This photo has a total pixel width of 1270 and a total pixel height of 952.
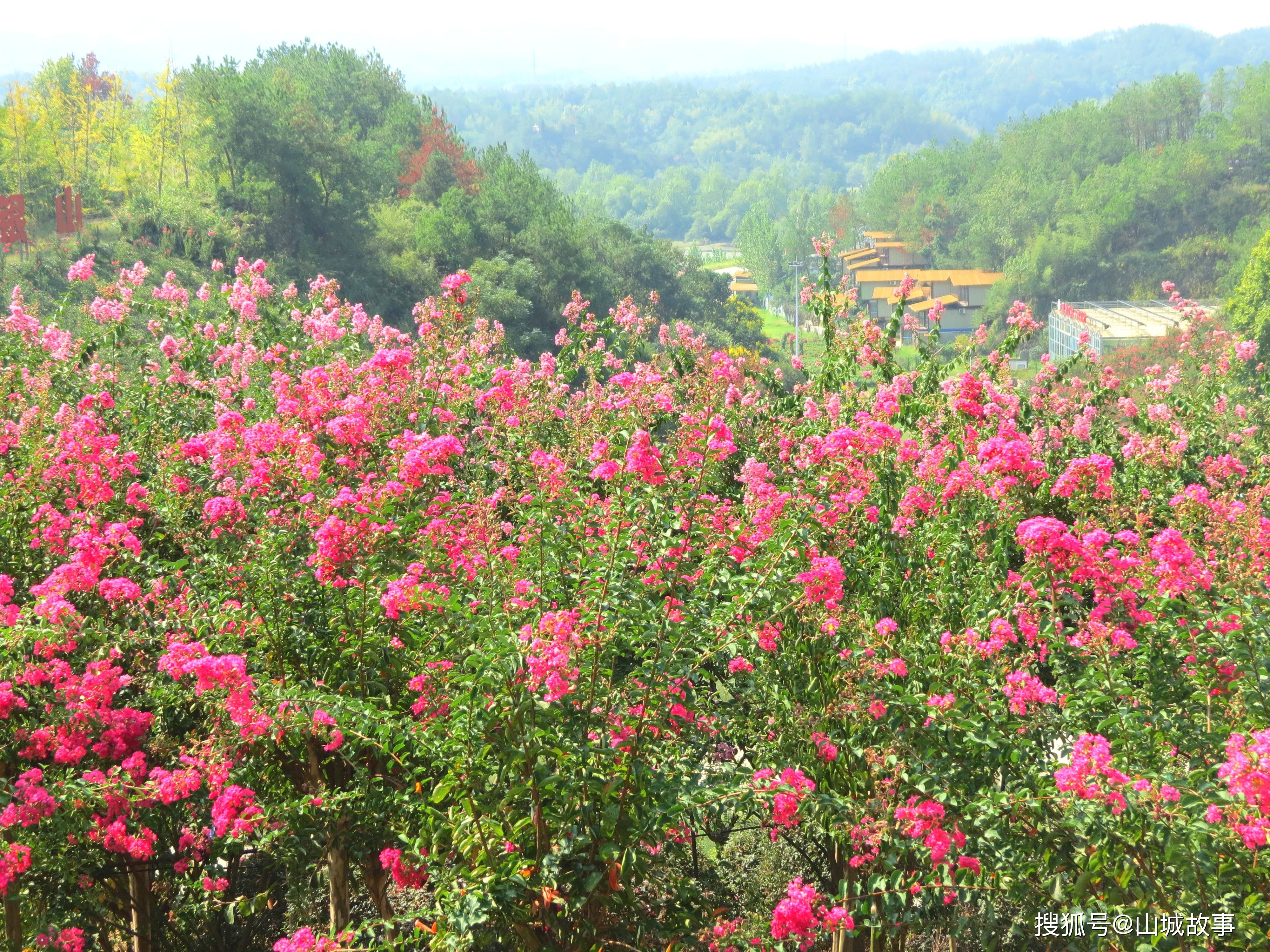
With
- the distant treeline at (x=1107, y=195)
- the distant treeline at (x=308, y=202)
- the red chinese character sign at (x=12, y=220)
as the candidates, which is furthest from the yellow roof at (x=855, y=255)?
the red chinese character sign at (x=12, y=220)

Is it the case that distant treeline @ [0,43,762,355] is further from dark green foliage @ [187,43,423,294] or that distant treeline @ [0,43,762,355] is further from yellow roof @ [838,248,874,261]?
yellow roof @ [838,248,874,261]

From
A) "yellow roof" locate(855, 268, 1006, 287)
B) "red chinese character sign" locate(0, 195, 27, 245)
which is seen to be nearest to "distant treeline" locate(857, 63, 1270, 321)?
"yellow roof" locate(855, 268, 1006, 287)

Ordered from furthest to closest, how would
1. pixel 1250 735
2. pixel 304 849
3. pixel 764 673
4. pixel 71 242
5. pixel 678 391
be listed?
Answer: pixel 71 242, pixel 678 391, pixel 764 673, pixel 304 849, pixel 1250 735

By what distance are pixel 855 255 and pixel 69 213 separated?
195ft

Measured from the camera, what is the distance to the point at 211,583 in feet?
10.7

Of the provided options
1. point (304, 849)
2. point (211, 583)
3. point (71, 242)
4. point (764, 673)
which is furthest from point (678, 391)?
point (71, 242)

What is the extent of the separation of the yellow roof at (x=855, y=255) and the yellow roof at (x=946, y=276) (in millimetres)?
3783

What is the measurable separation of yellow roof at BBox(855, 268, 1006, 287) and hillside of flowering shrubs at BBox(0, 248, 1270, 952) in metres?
65.0

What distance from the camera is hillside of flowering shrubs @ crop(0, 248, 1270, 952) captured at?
8.15 feet

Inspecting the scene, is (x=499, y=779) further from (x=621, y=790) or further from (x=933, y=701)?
(x=933, y=701)

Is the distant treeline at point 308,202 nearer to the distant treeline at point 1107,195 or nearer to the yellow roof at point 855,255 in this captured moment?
the distant treeline at point 1107,195

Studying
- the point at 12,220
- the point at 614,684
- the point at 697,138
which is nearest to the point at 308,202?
the point at 12,220

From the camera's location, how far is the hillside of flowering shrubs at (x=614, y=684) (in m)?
2.48

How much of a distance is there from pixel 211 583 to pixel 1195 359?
20.6ft
